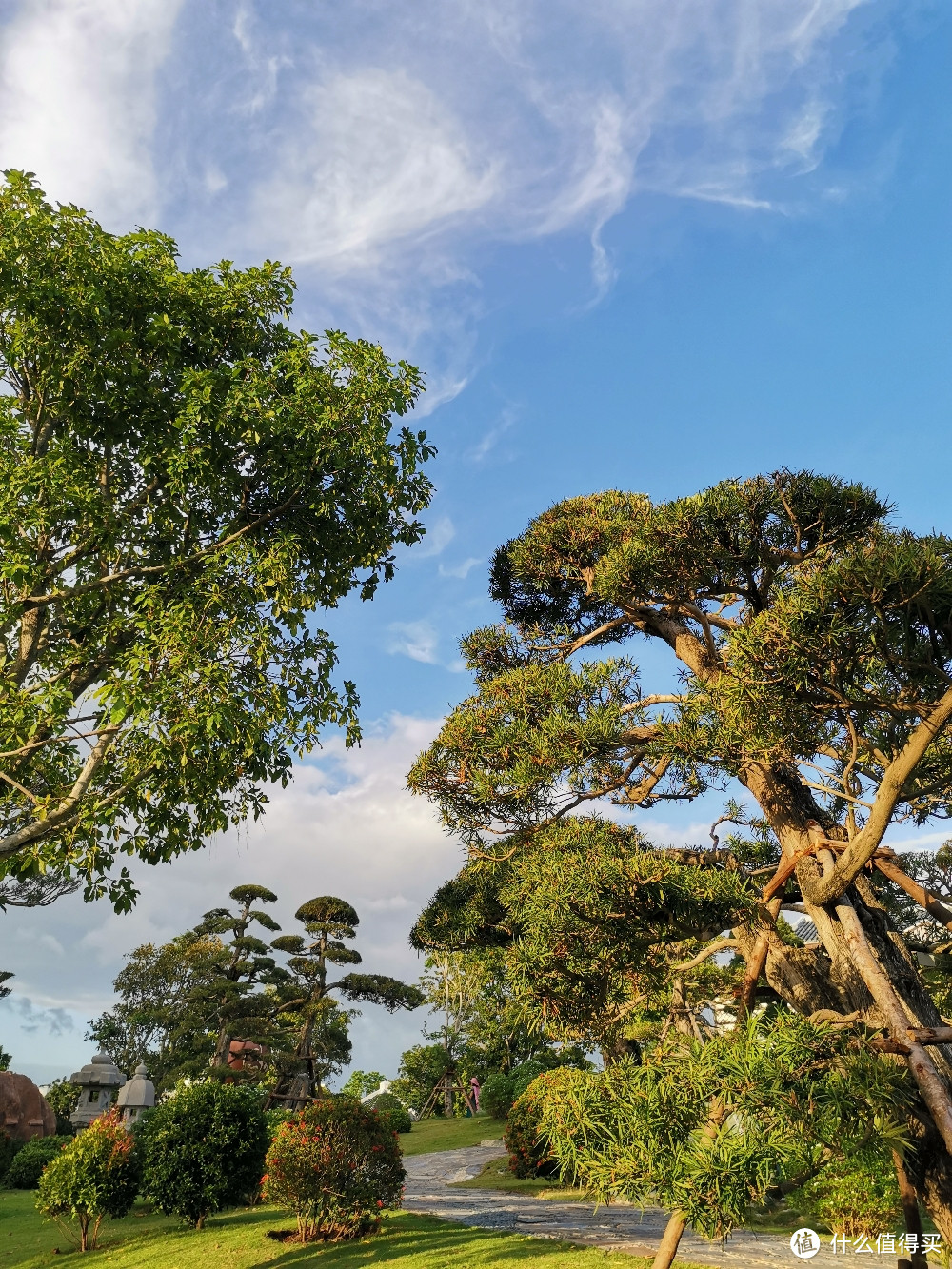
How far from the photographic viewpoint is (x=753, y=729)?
17.6 feet

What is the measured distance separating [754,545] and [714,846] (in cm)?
291

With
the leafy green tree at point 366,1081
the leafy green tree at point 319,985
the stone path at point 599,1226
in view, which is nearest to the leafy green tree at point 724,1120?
the stone path at point 599,1226

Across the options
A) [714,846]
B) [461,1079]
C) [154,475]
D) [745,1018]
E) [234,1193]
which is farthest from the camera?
[461,1079]

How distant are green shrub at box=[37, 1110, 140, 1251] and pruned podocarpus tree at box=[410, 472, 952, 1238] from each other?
24.9ft

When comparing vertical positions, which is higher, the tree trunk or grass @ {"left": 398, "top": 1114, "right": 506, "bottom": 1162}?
the tree trunk

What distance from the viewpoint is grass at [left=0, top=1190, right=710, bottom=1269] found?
8.59 metres

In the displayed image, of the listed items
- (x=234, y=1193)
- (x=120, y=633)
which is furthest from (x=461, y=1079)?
(x=120, y=633)

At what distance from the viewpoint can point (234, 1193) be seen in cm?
1302

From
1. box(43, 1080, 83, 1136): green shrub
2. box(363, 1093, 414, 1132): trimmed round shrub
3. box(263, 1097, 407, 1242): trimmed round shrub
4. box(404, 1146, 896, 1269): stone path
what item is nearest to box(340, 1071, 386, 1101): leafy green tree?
box(363, 1093, 414, 1132): trimmed round shrub

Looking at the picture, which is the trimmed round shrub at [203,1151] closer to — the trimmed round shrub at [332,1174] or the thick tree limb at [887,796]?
the trimmed round shrub at [332,1174]

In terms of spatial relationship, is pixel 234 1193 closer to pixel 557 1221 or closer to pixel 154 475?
pixel 557 1221

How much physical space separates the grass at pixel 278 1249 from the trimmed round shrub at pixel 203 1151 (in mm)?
404

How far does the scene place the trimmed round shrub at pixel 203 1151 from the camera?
40.8 feet

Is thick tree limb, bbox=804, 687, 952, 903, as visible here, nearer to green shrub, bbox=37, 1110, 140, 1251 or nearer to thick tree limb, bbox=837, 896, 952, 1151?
thick tree limb, bbox=837, 896, 952, 1151
